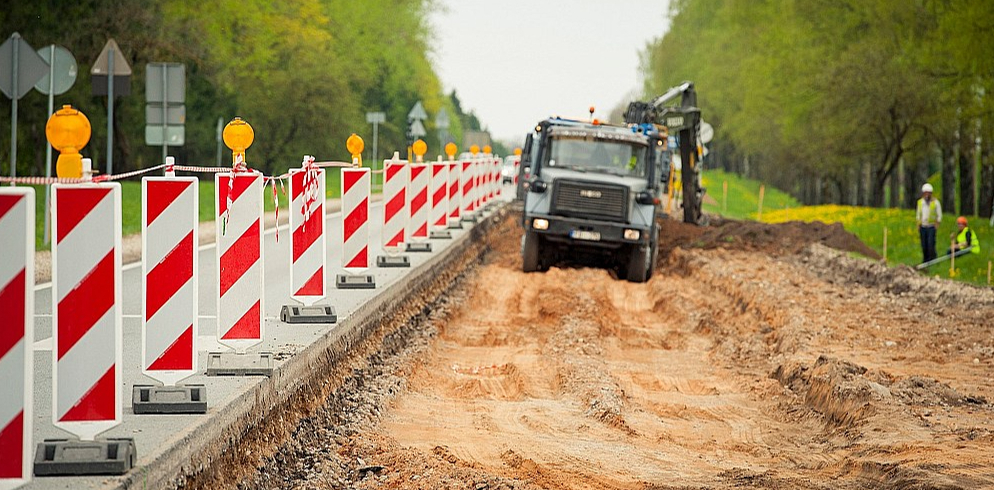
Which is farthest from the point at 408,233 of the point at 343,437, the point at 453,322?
the point at 343,437

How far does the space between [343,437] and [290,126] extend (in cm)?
4238

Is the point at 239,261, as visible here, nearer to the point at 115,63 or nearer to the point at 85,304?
the point at 85,304

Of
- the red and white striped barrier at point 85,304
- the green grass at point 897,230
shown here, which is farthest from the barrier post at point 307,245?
the green grass at point 897,230

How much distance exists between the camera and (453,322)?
15.0 metres

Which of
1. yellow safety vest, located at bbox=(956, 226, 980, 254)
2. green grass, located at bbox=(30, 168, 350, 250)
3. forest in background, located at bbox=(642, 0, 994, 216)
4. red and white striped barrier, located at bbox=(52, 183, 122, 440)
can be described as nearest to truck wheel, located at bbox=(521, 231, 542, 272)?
green grass, located at bbox=(30, 168, 350, 250)

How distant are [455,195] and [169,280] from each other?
18.1 meters

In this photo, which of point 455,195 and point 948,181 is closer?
point 455,195

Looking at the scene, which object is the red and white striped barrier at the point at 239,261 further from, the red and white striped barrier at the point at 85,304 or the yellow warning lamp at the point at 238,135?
the red and white striped barrier at the point at 85,304

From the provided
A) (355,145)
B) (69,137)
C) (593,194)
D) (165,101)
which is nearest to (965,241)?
(593,194)

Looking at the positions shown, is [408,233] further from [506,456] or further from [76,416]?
[76,416]

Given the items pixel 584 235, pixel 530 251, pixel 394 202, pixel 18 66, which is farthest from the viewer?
pixel 530 251

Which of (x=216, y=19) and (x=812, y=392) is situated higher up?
(x=216, y=19)

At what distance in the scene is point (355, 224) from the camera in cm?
1288

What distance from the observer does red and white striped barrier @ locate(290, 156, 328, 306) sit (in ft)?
33.7
